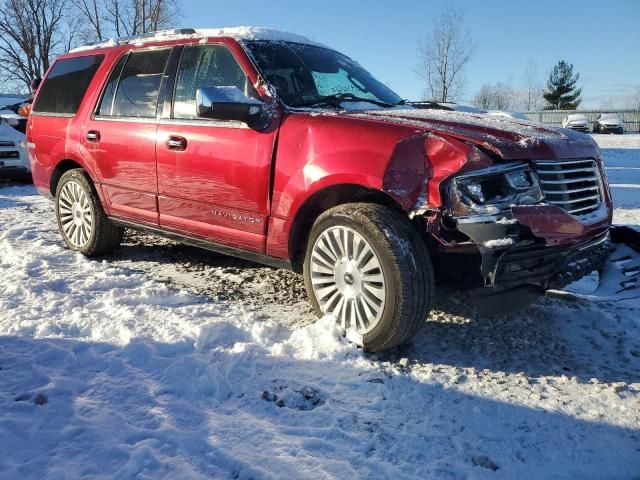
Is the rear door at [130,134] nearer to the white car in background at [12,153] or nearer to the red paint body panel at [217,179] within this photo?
the red paint body panel at [217,179]

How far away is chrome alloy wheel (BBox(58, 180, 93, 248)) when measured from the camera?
15.1ft

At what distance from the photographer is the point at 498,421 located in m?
2.20

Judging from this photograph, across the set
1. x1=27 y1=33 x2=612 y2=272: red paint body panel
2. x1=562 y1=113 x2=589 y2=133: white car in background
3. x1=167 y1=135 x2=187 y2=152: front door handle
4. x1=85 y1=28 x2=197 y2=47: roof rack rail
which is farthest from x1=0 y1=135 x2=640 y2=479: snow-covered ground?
x1=562 y1=113 x2=589 y2=133: white car in background

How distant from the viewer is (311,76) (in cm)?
356

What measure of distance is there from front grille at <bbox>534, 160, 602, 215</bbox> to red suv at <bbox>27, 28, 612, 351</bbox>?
1cm

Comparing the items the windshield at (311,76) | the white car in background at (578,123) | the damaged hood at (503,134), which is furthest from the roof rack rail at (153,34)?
the white car in background at (578,123)

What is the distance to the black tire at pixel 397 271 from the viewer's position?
8.37ft

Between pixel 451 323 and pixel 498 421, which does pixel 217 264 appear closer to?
pixel 451 323

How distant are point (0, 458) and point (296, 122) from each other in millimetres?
2173

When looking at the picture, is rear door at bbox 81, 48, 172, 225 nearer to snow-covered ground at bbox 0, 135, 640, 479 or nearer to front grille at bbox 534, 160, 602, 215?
snow-covered ground at bbox 0, 135, 640, 479

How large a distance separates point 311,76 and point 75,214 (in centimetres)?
273

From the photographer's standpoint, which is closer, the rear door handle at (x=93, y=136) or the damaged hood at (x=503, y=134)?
the damaged hood at (x=503, y=134)

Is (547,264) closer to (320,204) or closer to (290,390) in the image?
(320,204)

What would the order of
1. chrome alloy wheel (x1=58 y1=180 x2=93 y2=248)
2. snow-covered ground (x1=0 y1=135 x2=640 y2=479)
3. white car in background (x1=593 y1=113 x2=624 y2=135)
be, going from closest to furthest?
snow-covered ground (x1=0 y1=135 x2=640 y2=479) → chrome alloy wheel (x1=58 y1=180 x2=93 y2=248) → white car in background (x1=593 y1=113 x2=624 y2=135)
